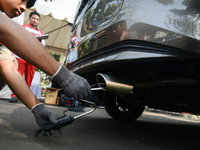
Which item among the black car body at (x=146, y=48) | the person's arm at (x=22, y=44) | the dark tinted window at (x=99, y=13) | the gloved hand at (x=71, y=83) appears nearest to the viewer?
the person's arm at (x=22, y=44)

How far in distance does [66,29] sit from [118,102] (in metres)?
4.56

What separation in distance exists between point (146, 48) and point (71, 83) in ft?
1.61

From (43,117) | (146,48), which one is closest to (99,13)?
(146,48)

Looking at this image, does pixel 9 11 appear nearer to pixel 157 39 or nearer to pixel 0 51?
pixel 0 51

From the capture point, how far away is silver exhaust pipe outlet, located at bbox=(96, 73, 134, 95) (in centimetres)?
113

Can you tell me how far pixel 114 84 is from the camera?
115 centimetres

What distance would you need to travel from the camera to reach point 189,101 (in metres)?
1.43

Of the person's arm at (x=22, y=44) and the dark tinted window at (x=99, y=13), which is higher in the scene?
the dark tinted window at (x=99, y=13)

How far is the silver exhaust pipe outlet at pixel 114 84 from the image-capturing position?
3.72 feet

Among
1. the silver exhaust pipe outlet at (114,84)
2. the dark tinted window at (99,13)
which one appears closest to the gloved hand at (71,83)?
the silver exhaust pipe outlet at (114,84)

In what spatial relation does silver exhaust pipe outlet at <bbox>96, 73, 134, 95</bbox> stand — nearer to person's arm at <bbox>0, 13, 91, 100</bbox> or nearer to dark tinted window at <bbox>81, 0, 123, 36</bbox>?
person's arm at <bbox>0, 13, 91, 100</bbox>

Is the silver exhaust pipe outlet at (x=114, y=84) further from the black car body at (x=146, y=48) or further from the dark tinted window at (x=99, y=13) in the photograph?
the dark tinted window at (x=99, y=13)

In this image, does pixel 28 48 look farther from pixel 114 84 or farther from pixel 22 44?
pixel 114 84

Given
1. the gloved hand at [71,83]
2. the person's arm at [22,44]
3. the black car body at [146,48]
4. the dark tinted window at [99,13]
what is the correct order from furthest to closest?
the dark tinted window at [99,13], the black car body at [146,48], the gloved hand at [71,83], the person's arm at [22,44]
